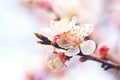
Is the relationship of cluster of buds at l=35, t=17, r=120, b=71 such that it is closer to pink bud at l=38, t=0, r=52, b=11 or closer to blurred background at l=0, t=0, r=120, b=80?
blurred background at l=0, t=0, r=120, b=80

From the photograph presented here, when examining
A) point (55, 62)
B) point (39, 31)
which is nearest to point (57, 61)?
point (55, 62)

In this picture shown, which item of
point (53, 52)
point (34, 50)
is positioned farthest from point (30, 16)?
point (53, 52)

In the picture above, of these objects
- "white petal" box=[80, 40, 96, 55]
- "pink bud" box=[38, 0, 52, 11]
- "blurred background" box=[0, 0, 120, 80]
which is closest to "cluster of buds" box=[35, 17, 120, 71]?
"white petal" box=[80, 40, 96, 55]

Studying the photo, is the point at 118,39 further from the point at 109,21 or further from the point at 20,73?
the point at 20,73

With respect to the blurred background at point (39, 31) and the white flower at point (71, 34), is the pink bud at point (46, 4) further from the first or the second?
the white flower at point (71, 34)

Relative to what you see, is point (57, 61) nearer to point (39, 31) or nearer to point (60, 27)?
point (60, 27)
